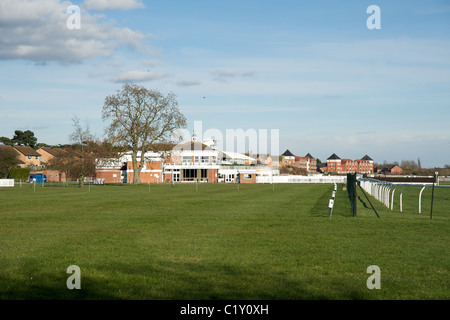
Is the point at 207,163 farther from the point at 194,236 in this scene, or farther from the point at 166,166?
the point at 194,236

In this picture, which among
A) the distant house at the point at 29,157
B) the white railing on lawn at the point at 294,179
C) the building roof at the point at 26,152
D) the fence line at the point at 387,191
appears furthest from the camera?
the building roof at the point at 26,152

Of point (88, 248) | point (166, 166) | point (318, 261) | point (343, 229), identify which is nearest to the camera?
point (318, 261)

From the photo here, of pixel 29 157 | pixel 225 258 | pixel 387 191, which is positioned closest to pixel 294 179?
pixel 29 157

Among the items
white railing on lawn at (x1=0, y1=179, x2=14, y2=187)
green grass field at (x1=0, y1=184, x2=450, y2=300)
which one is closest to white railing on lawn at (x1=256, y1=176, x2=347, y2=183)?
white railing on lawn at (x1=0, y1=179, x2=14, y2=187)

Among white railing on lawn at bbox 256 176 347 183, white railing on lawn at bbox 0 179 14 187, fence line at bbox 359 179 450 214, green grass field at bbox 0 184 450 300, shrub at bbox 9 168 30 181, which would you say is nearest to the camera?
green grass field at bbox 0 184 450 300

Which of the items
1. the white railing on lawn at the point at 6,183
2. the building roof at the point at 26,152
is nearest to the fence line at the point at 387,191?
the white railing on lawn at the point at 6,183

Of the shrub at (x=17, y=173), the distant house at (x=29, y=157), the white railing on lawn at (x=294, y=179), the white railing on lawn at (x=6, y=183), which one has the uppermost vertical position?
the distant house at (x=29, y=157)

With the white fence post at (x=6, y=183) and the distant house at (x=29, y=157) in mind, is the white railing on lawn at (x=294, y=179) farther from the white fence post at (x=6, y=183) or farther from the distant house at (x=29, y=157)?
the distant house at (x=29, y=157)

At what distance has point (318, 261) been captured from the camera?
1019 cm

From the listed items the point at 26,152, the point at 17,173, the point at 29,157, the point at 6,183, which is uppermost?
the point at 26,152

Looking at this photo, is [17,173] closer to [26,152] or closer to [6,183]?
[6,183]

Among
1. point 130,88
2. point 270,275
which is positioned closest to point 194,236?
point 270,275

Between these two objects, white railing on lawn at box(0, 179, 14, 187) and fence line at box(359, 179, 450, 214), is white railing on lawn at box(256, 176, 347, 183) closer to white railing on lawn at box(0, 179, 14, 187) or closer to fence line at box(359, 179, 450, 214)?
white railing on lawn at box(0, 179, 14, 187)
